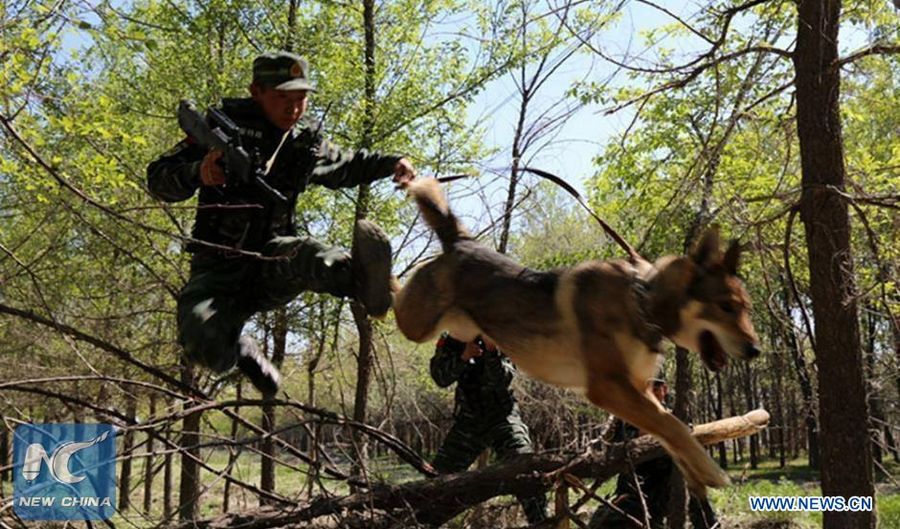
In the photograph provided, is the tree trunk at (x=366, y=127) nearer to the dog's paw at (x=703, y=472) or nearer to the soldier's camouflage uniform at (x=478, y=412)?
the soldier's camouflage uniform at (x=478, y=412)

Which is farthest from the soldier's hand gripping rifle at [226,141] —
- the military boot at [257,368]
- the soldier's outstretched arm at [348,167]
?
the military boot at [257,368]

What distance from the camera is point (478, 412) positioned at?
6363 mm

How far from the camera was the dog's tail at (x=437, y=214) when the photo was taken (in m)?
4.25

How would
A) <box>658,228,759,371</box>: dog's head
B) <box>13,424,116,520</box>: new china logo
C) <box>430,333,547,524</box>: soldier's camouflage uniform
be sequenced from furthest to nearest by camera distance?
<box>430,333,547,524</box>: soldier's camouflage uniform, <box>13,424,116,520</box>: new china logo, <box>658,228,759,371</box>: dog's head

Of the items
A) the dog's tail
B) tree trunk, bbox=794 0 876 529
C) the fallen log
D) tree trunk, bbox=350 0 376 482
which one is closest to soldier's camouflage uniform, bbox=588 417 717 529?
tree trunk, bbox=794 0 876 529

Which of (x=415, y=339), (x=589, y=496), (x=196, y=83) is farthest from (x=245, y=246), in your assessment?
(x=196, y=83)

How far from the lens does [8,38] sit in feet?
24.5

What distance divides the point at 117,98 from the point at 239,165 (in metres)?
8.73

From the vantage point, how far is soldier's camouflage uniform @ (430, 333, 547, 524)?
20.5 ft

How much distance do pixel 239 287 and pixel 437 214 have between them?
4.34ft

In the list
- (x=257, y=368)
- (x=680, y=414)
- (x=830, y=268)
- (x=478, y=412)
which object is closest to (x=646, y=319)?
(x=257, y=368)

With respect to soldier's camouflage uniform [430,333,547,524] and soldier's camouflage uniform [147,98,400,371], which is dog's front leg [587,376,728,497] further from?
soldier's camouflage uniform [430,333,547,524]

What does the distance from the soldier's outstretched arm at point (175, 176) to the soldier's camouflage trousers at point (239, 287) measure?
0.52 meters

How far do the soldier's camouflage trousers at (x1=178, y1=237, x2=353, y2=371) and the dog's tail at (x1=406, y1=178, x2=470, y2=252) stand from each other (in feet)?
1.77
